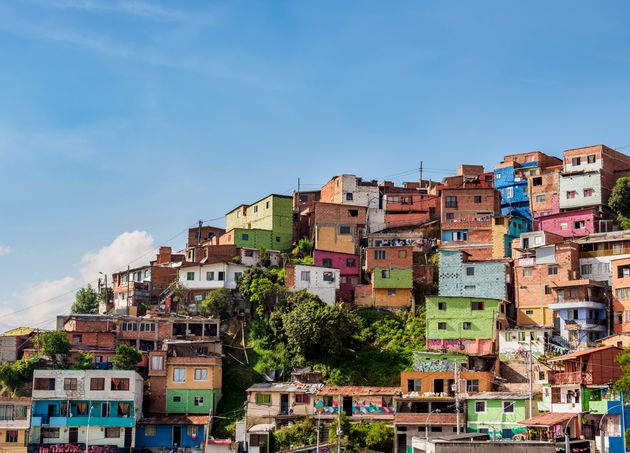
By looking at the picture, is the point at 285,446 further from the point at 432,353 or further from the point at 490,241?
the point at 490,241

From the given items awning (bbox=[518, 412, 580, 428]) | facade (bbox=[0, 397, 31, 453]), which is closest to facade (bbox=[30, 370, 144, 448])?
facade (bbox=[0, 397, 31, 453])

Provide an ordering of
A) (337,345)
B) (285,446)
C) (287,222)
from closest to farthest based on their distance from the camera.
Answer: (285,446) → (337,345) → (287,222)

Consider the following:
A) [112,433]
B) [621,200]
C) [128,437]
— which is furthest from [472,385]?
[621,200]

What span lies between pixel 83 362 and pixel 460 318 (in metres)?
23.7

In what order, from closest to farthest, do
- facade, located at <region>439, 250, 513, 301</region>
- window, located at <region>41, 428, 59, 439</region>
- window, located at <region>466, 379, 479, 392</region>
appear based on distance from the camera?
window, located at <region>466, 379, 479, 392</region>, window, located at <region>41, 428, 59, 439</region>, facade, located at <region>439, 250, 513, 301</region>

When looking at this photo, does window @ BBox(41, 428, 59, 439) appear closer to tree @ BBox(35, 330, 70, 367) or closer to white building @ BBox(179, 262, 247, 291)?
tree @ BBox(35, 330, 70, 367)

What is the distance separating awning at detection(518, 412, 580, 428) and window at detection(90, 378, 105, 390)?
25.0 meters

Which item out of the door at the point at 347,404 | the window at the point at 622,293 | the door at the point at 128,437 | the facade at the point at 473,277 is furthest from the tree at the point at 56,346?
the window at the point at 622,293

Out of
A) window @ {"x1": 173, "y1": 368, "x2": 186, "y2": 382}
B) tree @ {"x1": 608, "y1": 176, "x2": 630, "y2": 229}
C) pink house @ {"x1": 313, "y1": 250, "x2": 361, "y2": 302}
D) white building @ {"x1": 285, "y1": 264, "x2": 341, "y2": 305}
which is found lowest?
window @ {"x1": 173, "y1": 368, "x2": 186, "y2": 382}

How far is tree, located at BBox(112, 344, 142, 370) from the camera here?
62594mm

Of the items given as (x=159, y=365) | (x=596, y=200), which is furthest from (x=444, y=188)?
(x=159, y=365)

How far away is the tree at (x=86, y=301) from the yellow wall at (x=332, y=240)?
20.7m

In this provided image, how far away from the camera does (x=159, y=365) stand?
63031 mm

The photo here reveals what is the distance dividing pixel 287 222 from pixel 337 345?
1905cm
